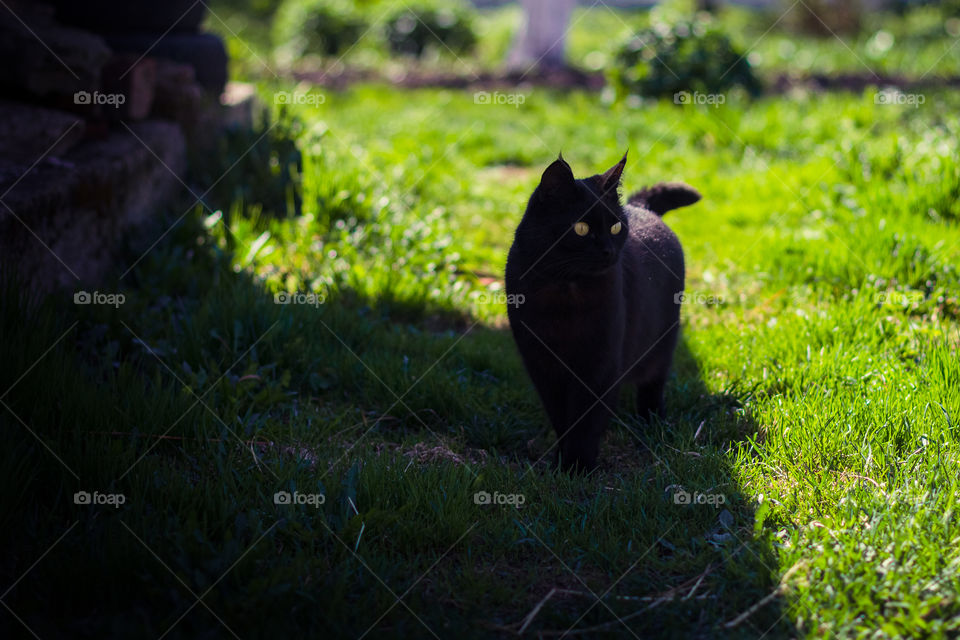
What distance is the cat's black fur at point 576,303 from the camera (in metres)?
2.66

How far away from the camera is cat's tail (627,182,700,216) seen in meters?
3.47

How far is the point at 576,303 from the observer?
2.75 metres

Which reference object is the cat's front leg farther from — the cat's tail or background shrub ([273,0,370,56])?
background shrub ([273,0,370,56])

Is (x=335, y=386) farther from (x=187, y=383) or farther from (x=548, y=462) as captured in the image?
(x=548, y=462)

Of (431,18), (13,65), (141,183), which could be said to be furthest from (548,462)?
(431,18)

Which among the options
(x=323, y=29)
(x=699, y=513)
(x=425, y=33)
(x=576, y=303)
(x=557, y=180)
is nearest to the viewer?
(x=699, y=513)

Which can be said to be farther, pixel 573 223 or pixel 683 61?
pixel 683 61

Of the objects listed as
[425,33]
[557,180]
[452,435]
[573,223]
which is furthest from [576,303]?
[425,33]

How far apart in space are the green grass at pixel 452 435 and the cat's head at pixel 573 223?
2.33ft

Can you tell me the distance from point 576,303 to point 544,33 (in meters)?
8.39

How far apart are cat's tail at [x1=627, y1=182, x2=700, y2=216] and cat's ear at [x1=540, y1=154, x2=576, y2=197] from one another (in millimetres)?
947

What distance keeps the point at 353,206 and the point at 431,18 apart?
7.59 metres

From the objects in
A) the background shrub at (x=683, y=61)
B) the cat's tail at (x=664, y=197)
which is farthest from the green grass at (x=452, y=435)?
the background shrub at (x=683, y=61)

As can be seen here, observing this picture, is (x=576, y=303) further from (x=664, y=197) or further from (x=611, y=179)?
(x=664, y=197)
